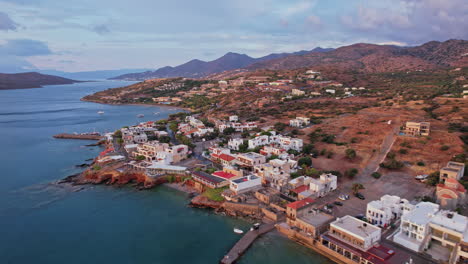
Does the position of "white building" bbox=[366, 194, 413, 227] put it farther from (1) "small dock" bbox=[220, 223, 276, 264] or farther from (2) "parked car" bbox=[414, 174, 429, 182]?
(1) "small dock" bbox=[220, 223, 276, 264]

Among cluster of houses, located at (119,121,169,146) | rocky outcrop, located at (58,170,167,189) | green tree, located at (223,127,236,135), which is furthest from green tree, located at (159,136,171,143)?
rocky outcrop, located at (58,170,167,189)

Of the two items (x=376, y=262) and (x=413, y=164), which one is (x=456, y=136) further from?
(x=376, y=262)

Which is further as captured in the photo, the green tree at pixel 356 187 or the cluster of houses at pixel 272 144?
the cluster of houses at pixel 272 144

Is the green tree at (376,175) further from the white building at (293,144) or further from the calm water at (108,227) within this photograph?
the calm water at (108,227)

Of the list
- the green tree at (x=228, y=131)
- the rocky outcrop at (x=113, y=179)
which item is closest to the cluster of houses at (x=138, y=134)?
the green tree at (x=228, y=131)

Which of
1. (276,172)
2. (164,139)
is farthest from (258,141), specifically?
(164,139)

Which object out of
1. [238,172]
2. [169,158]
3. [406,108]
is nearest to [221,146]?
[169,158]
